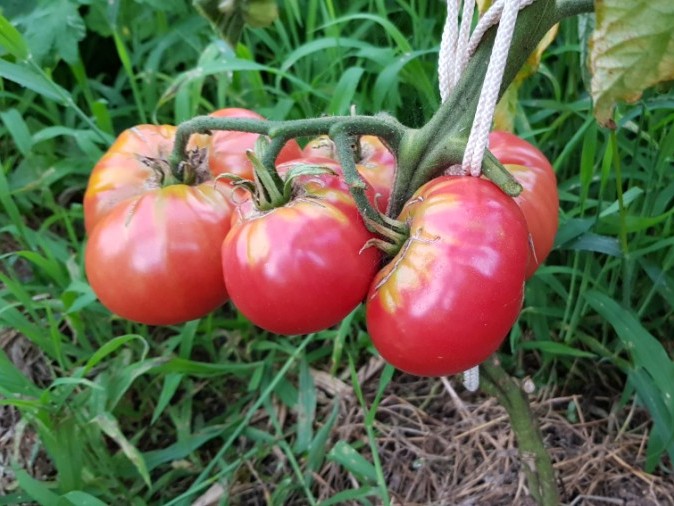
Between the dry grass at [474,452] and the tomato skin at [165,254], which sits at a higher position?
the tomato skin at [165,254]

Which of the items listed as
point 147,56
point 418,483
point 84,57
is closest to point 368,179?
point 418,483

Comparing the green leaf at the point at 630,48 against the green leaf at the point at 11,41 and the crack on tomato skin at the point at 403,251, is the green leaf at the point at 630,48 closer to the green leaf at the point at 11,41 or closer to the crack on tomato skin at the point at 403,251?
the crack on tomato skin at the point at 403,251

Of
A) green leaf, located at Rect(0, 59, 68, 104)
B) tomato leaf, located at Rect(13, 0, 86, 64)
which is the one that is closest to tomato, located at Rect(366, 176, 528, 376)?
green leaf, located at Rect(0, 59, 68, 104)

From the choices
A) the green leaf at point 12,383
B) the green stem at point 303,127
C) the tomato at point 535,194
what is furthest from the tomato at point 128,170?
the tomato at point 535,194

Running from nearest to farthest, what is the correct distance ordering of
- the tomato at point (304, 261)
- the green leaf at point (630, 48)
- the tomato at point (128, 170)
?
the green leaf at point (630, 48) < the tomato at point (304, 261) < the tomato at point (128, 170)

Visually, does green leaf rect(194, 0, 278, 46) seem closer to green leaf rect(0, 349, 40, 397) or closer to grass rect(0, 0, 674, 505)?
grass rect(0, 0, 674, 505)

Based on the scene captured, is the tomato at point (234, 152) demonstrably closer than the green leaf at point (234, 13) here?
No
